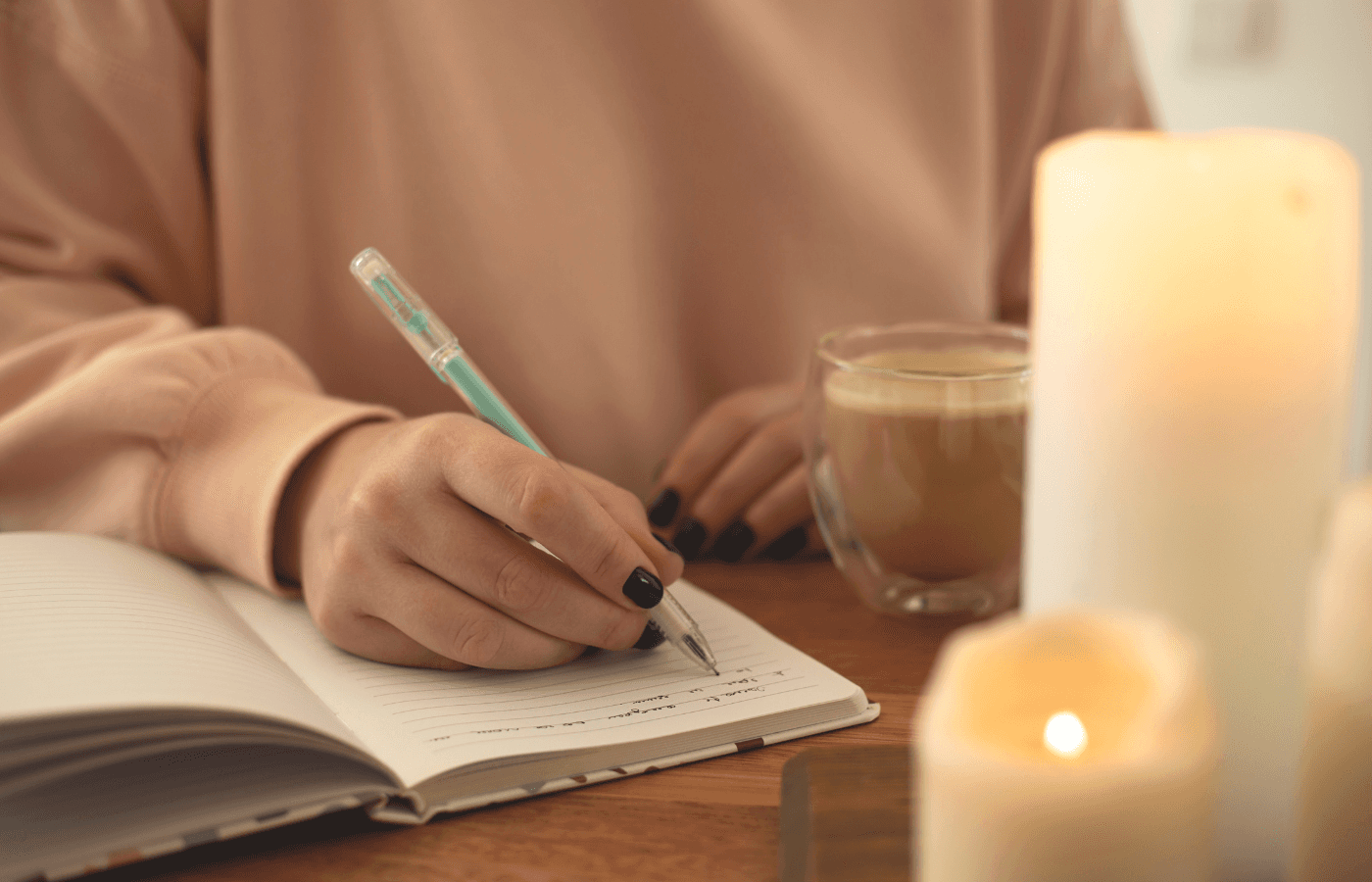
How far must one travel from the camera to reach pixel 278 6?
732 millimetres

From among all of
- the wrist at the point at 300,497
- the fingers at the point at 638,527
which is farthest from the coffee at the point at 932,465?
the wrist at the point at 300,497

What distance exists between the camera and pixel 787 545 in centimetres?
64

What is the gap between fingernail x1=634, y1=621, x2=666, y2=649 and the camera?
46 centimetres

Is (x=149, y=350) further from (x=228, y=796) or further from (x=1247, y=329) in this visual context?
(x=1247, y=329)

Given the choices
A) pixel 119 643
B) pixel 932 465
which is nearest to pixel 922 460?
pixel 932 465

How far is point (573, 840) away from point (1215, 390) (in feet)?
0.77

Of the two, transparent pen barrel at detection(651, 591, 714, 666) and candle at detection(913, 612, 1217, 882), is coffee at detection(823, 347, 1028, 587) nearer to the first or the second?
transparent pen barrel at detection(651, 591, 714, 666)

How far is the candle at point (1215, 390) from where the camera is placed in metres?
0.21

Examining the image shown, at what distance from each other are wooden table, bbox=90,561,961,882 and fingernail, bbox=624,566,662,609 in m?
0.07

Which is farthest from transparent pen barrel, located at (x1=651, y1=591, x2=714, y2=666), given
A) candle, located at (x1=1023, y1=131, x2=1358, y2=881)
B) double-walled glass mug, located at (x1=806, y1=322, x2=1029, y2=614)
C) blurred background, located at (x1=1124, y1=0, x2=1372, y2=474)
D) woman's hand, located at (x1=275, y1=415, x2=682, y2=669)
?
blurred background, located at (x1=1124, y1=0, x2=1372, y2=474)

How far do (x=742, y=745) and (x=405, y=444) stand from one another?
0.19m

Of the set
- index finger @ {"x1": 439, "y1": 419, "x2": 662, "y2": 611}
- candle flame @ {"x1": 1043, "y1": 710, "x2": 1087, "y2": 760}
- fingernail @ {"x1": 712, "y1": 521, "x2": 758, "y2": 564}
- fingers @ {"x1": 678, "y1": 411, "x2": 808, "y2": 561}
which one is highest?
candle flame @ {"x1": 1043, "y1": 710, "x2": 1087, "y2": 760}

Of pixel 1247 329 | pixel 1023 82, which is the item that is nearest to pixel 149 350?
pixel 1247 329

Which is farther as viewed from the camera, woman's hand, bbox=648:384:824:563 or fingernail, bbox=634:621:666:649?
woman's hand, bbox=648:384:824:563
